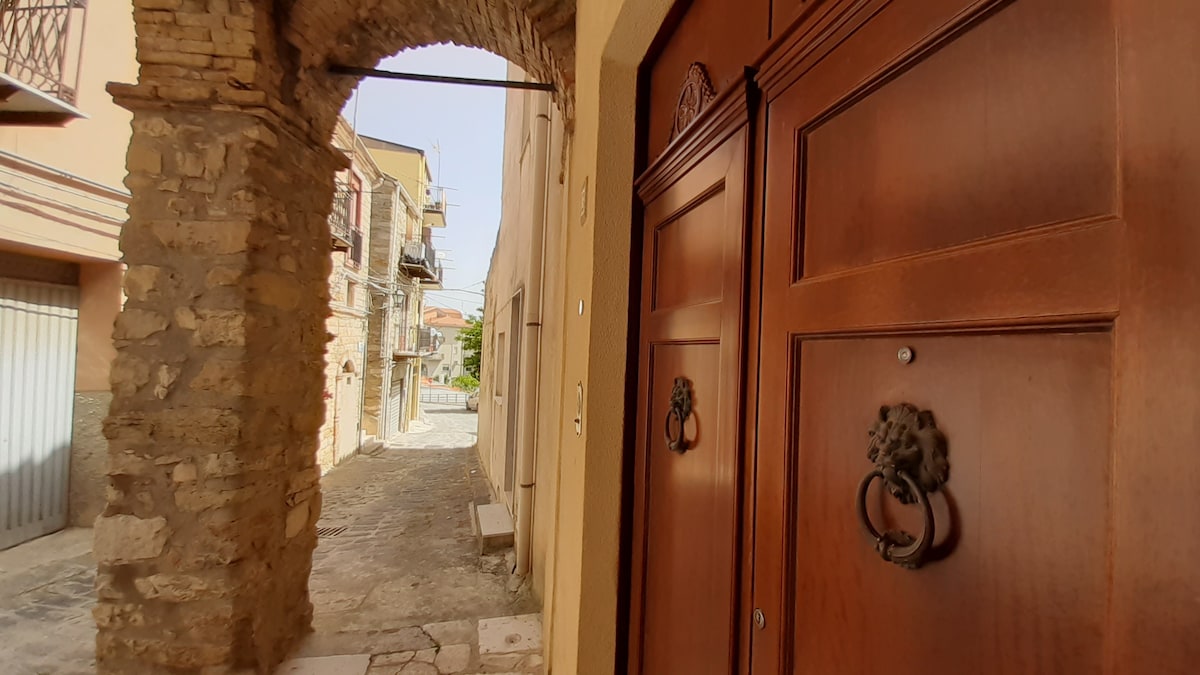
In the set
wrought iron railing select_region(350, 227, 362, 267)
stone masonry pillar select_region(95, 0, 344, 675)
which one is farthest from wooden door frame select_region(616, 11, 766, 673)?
wrought iron railing select_region(350, 227, 362, 267)

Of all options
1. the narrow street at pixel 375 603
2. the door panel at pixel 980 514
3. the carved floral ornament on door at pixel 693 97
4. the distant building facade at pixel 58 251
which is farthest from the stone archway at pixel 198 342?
the distant building facade at pixel 58 251

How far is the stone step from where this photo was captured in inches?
177

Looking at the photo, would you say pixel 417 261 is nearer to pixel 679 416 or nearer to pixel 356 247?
pixel 356 247

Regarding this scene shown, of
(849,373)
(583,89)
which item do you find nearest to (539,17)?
(583,89)

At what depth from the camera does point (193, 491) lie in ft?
8.57

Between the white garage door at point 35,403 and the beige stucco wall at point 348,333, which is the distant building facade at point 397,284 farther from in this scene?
the white garage door at point 35,403

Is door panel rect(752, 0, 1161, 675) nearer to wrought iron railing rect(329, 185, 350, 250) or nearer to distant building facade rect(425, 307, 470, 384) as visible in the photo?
wrought iron railing rect(329, 185, 350, 250)

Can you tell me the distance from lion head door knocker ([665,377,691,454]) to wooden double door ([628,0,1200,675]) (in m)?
0.20

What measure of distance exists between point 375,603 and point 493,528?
4.07 feet

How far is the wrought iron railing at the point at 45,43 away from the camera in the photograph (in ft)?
14.2

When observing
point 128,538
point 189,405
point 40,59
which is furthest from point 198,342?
point 40,59

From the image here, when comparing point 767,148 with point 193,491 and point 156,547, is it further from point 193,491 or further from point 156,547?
point 156,547

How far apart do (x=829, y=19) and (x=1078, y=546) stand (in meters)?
0.71

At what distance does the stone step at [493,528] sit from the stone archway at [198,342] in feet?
6.06
